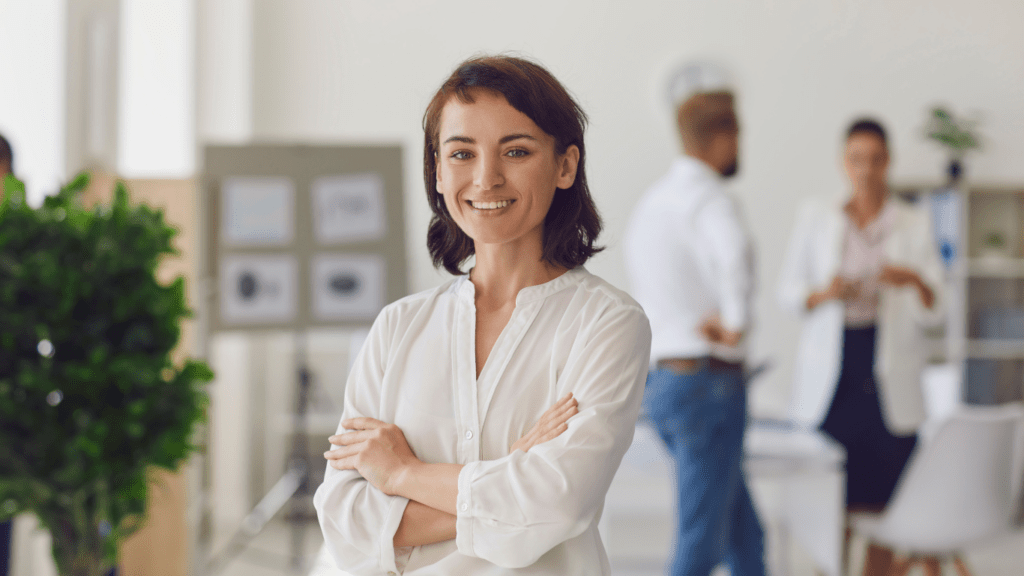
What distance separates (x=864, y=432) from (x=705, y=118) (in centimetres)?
139

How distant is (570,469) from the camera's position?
2.43 ft

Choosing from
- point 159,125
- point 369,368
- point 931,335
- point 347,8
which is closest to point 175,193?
point 159,125

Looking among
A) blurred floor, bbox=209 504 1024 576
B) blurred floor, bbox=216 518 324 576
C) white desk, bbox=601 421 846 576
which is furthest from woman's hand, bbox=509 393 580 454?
blurred floor, bbox=216 518 324 576

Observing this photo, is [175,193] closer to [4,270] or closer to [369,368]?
[4,270]

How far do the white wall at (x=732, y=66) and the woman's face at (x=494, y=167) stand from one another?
162 inches

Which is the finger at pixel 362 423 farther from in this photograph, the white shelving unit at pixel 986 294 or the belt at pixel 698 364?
the white shelving unit at pixel 986 294

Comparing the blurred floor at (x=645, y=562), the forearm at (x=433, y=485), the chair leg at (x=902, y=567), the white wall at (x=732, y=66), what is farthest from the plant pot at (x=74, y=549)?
the white wall at (x=732, y=66)

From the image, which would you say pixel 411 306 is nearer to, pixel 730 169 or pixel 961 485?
pixel 730 169

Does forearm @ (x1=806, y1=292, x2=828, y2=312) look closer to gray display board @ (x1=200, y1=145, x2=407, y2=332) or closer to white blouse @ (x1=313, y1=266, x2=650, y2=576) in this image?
gray display board @ (x1=200, y1=145, x2=407, y2=332)

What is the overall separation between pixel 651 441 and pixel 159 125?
3233mm

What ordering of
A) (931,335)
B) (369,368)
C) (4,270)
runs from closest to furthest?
(369,368) → (4,270) → (931,335)

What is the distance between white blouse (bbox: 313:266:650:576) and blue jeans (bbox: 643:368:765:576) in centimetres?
131

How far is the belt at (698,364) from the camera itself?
2074mm

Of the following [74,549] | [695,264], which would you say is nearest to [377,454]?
[74,549]
